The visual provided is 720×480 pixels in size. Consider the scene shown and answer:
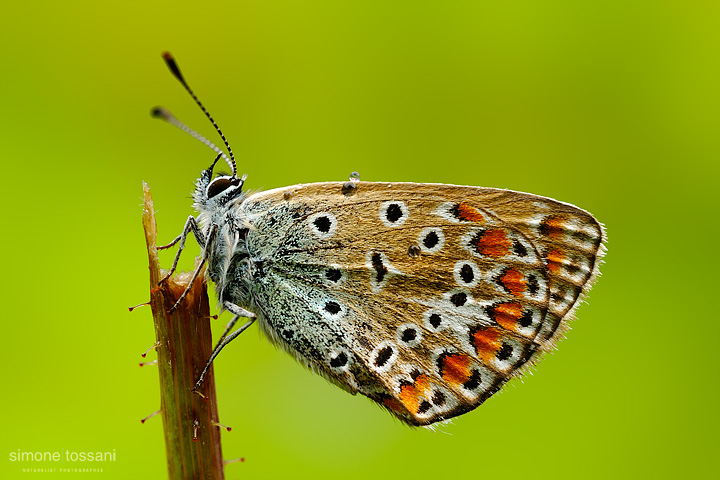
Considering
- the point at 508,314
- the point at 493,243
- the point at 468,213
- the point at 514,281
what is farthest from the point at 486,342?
the point at 468,213

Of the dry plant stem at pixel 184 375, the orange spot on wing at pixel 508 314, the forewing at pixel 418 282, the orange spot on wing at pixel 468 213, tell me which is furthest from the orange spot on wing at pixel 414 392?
the dry plant stem at pixel 184 375

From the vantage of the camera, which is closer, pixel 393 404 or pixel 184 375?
pixel 184 375

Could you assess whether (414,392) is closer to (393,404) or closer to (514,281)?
(393,404)

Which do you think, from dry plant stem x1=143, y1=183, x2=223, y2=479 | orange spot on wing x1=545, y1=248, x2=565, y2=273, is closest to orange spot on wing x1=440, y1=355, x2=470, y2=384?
orange spot on wing x1=545, y1=248, x2=565, y2=273

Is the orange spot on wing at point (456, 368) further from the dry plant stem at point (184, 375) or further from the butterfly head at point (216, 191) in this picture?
the butterfly head at point (216, 191)

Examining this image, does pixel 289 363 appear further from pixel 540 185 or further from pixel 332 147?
pixel 540 185

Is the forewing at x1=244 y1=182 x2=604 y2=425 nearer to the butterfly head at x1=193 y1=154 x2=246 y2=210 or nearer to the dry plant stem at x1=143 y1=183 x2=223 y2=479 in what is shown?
the butterfly head at x1=193 y1=154 x2=246 y2=210

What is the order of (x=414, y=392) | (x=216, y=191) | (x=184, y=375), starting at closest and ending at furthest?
(x=184, y=375)
(x=414, y=392)
(x=216, y=191)

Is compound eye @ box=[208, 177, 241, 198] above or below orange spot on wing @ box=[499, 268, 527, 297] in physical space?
above
